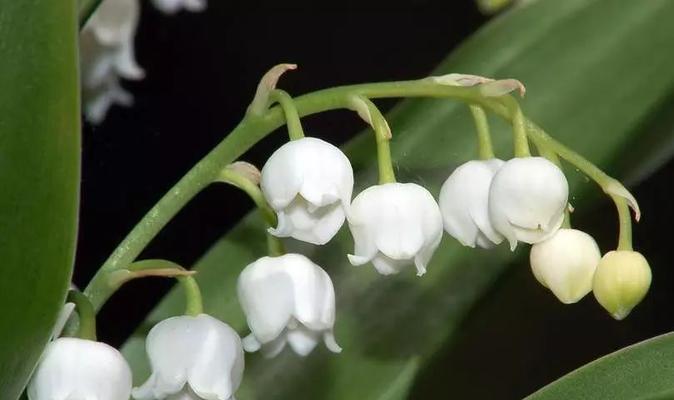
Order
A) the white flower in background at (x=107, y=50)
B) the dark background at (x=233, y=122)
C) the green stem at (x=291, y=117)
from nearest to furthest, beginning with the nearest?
the green stem at (x=291, y=117) → the white flower in background at (x=107, y=50) → the dark background at (x=233, y=122)

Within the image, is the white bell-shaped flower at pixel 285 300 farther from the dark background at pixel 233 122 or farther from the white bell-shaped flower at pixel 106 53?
the dark background at pixel 233 122

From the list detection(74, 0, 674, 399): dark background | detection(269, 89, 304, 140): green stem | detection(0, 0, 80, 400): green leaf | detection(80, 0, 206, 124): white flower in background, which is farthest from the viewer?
detection(74, 0, 674, 399): dark background

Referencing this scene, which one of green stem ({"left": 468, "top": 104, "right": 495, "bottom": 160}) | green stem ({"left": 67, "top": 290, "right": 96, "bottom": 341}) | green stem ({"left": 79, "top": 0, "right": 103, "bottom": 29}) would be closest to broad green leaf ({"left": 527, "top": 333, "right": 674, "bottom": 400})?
green stem ({"left": 468, "top": 104, "right": 495, "bottom": 160})

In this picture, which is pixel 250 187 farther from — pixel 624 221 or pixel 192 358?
pixel 624 221

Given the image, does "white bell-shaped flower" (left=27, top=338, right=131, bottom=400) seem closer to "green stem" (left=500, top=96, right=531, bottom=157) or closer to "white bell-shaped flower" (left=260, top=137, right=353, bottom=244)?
"white bell-shaped flower" (left=260, top=137, right=353, bottom=244)

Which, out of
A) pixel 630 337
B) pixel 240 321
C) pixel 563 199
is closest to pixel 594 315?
pixel 630 337

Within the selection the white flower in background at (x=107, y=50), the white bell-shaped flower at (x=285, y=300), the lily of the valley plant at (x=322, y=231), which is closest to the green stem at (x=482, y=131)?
the lily of the valley plant at (x=322, y=231)

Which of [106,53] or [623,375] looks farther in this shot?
[106,53]

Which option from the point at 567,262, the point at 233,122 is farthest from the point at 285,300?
the point at 233,122
